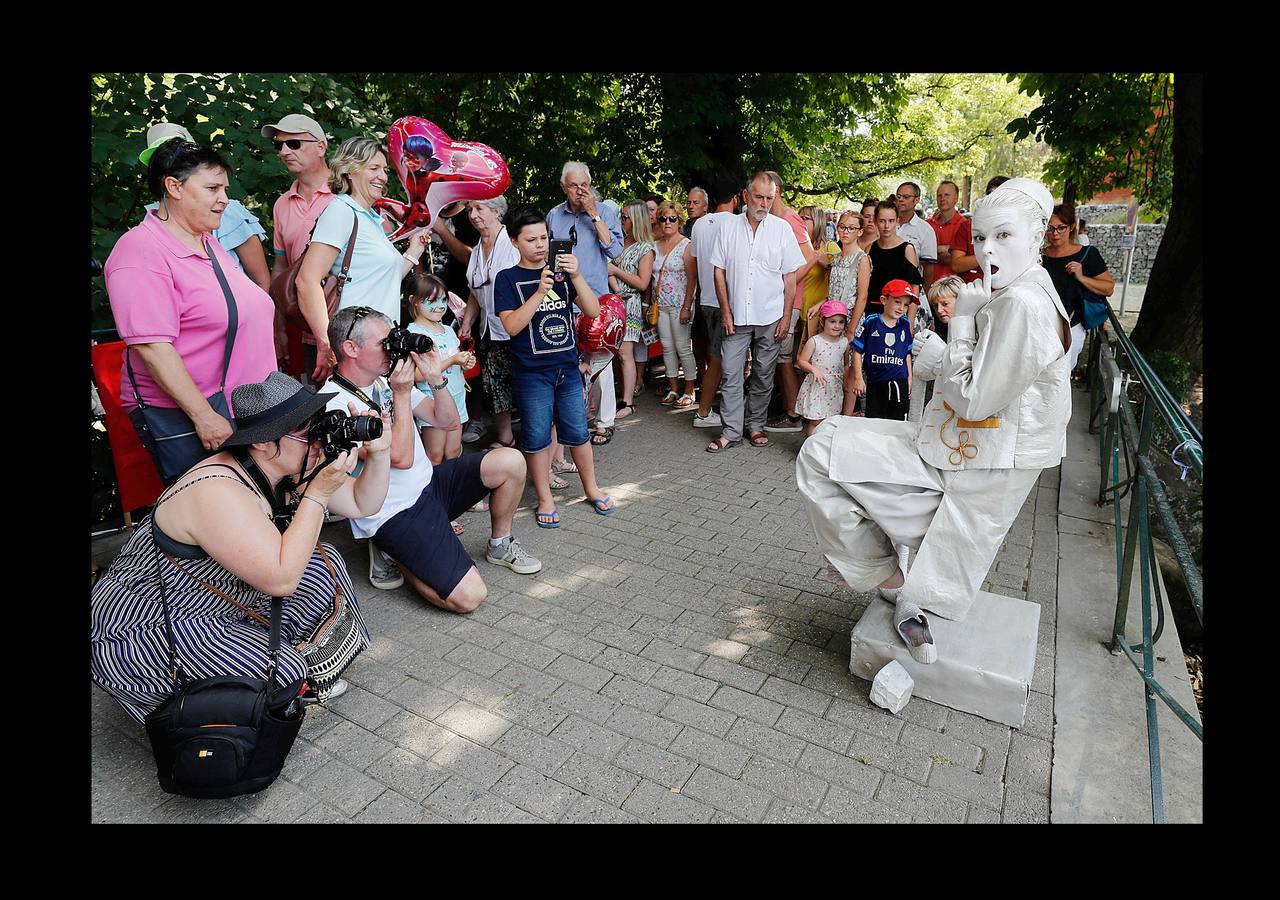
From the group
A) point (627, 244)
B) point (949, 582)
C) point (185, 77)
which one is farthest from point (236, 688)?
point (627, 244)

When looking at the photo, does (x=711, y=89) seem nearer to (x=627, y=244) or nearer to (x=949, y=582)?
(x=627, y=244)

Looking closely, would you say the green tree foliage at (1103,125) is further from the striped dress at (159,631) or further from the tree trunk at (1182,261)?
the striped dress at (159,631)

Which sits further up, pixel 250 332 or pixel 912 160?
pixel 912 160

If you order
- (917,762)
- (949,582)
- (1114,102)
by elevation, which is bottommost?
(917,762)

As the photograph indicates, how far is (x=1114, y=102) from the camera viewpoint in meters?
7.82

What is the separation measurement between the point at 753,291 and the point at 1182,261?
501 cm

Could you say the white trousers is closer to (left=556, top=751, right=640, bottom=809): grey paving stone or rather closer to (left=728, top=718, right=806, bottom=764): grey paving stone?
(left=728, top=718, right=806, bottom=764): grey paving stone

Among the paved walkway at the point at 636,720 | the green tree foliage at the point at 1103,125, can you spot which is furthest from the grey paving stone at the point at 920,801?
the green tree foliage at the point at 1103,125

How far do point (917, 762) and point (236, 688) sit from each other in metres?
2.24

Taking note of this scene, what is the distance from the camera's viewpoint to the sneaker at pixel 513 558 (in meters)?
4.09

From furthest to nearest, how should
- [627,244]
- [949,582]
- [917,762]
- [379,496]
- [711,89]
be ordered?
[711,89] → [627,244] → [379,496] → [949,582] → [917,762]

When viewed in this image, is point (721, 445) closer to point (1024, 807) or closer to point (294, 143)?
point (294, 143)

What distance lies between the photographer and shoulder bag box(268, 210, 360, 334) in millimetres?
3861

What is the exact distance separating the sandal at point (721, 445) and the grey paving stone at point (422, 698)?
10.9ft
